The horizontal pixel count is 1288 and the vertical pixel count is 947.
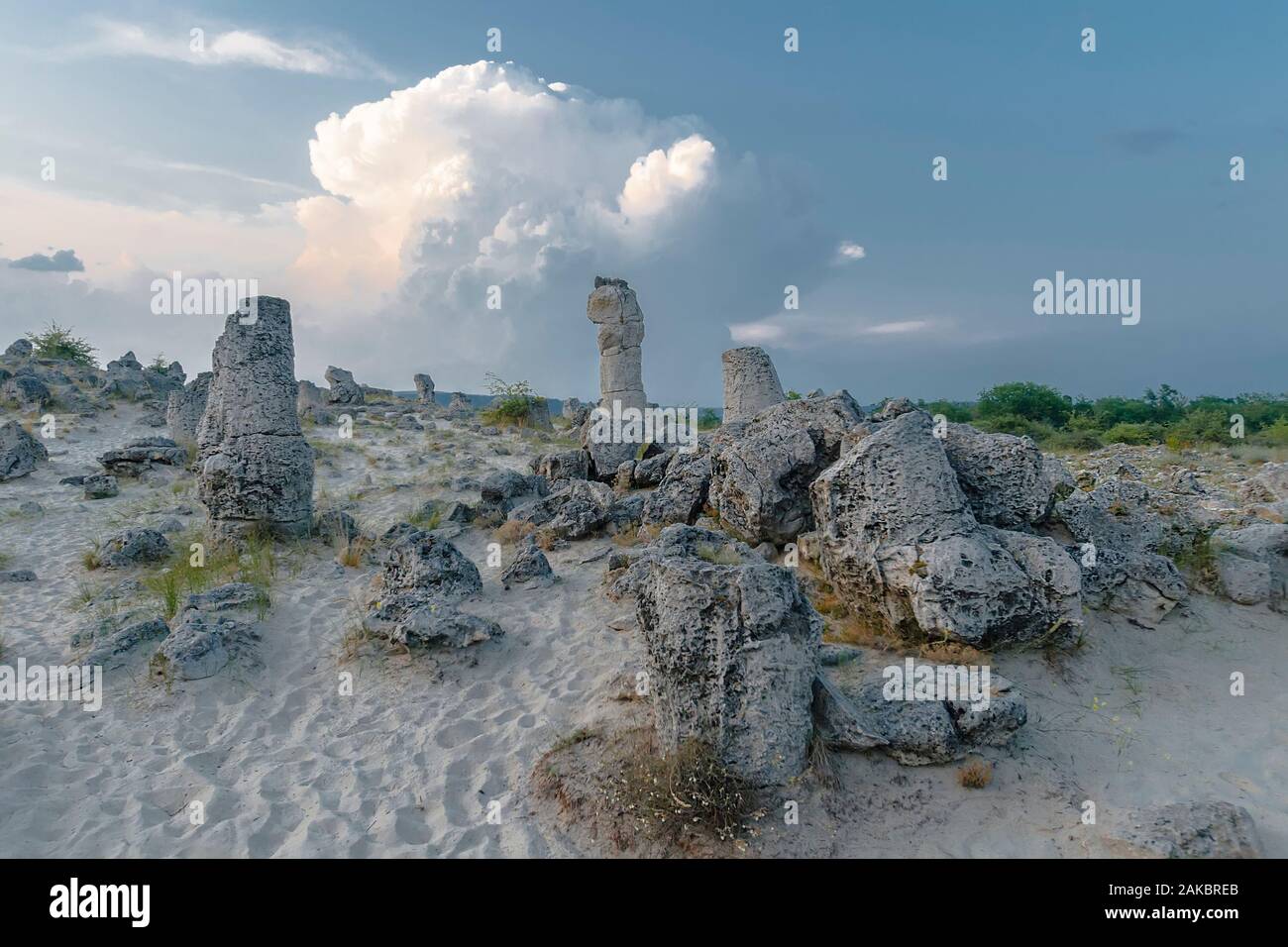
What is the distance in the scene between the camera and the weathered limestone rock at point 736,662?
12.3 ft

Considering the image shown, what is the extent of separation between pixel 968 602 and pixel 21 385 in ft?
81.3

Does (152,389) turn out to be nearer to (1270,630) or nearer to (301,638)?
(301,638)

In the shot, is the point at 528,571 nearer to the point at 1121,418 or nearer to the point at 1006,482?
the point at 1006,482

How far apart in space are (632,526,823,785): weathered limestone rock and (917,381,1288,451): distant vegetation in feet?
43.2

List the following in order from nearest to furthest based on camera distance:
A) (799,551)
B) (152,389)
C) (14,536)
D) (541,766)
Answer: (541,766)
(799,551)
(14,536)
(152,389)

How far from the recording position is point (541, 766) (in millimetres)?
4238

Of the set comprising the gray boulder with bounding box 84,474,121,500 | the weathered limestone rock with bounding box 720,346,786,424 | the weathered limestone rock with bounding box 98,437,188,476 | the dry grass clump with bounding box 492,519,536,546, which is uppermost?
the weathered limestone rock with bounding box 720,346,786,424

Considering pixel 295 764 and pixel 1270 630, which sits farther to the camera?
pixel 1270 630

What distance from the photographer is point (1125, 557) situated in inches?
246

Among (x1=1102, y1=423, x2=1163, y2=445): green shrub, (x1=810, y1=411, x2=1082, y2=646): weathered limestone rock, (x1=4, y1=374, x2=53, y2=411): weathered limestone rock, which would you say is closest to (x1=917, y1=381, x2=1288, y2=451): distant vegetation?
(x1=1102, y1=423, x2=1163, y2=445): green shrub

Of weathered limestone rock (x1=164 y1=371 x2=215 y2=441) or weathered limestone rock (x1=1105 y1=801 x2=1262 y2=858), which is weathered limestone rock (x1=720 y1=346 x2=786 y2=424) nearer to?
weathered limestone rock (x1=1105 y1=801 x2=1262 y2=858)

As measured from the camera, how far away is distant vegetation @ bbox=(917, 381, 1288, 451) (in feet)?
57.2
